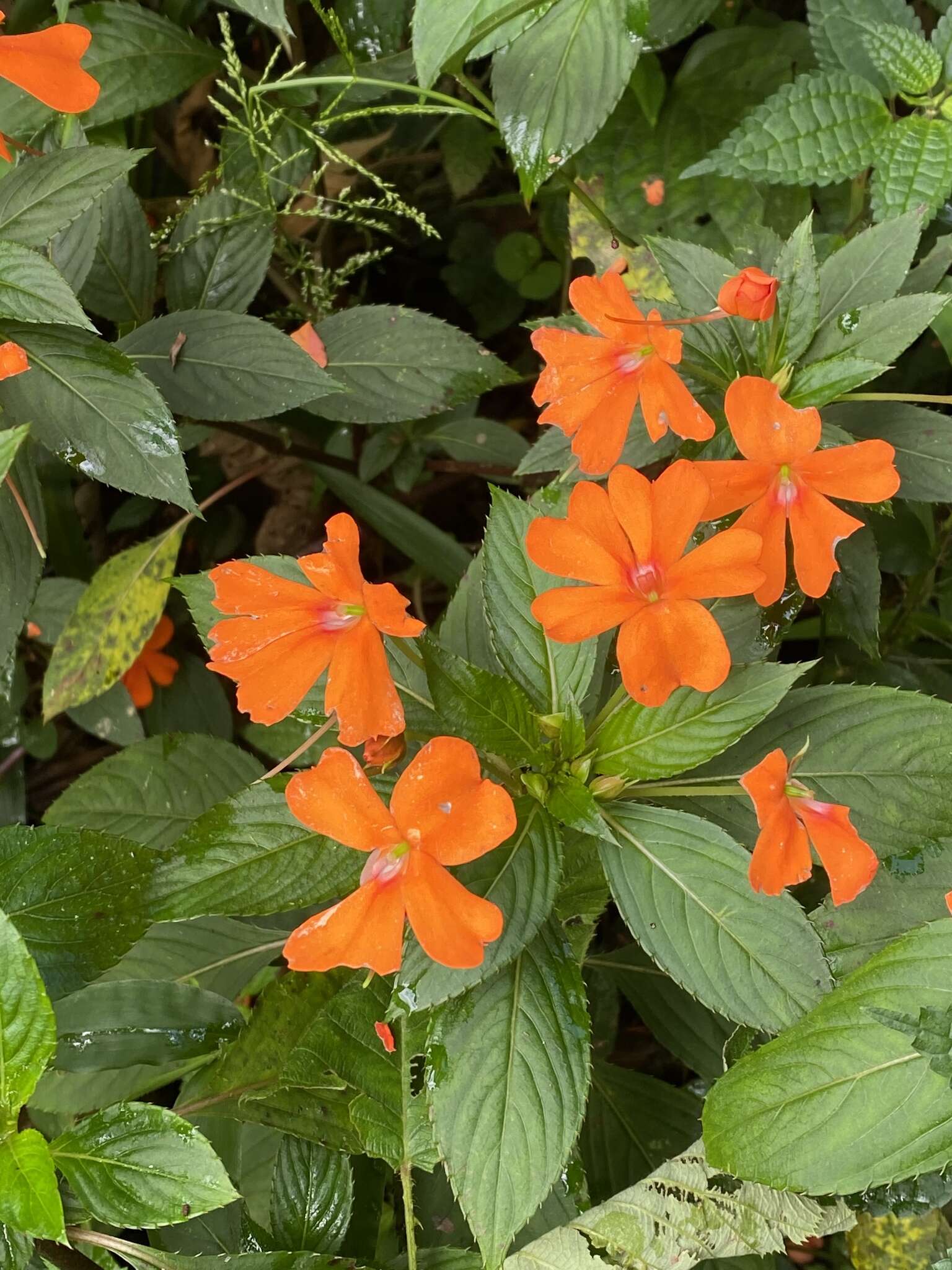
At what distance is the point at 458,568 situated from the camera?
1340 millimetres

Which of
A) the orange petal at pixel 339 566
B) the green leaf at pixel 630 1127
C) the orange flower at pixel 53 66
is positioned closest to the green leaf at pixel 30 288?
the orange flower at pixel 53 66

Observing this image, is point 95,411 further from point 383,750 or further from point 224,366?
point 383,750

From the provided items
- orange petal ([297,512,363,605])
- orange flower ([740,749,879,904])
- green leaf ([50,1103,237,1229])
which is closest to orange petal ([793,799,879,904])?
orange flower ([740,749,879,904])

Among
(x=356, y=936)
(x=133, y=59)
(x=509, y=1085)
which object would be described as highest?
(x=133, y=59)

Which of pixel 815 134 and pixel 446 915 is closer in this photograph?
pixel 446 915

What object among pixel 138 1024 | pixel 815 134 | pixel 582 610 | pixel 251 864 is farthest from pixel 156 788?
pixel 815 134

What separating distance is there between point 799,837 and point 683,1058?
23.2 inches

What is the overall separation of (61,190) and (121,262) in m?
0.28

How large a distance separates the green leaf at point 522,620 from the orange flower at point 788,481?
0.60ft

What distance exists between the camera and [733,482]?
0.71 m

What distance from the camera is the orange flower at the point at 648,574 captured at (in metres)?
0.64

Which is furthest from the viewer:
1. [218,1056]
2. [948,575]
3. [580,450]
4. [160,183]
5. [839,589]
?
[160,183]

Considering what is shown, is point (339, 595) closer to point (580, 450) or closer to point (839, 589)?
point (580, 450)

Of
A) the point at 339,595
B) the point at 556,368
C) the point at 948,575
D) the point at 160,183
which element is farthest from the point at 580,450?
the point at 160,183
